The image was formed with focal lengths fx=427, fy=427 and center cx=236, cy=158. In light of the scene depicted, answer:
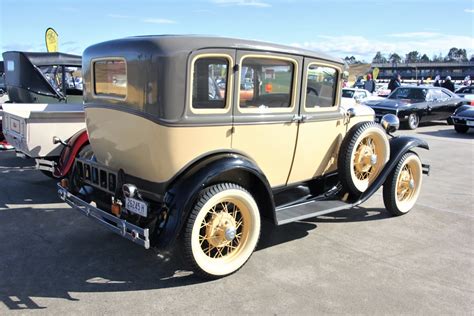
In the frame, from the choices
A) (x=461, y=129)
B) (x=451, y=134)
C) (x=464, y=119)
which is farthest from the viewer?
(x=461, y=129)

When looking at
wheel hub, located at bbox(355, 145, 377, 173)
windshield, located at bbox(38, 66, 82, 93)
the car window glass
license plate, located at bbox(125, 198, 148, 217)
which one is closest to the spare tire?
wheel hub, located at bbox(355, 145, 377, 173)

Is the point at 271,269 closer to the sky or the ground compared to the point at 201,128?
closer to the ground

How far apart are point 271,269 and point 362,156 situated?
180cm

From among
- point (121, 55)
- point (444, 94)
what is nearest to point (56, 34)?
point (121, 55)

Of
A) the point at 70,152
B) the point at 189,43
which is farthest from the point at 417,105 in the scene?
the point at 189,43

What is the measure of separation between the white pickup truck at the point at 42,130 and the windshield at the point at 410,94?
468 inches

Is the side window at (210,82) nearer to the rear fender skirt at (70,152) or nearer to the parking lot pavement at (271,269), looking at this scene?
the parking lot pavement at (271,269)

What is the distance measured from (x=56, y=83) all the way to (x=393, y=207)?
6.68 m

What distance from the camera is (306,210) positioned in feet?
13.9

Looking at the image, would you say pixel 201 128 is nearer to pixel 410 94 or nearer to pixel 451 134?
pixel 451 134

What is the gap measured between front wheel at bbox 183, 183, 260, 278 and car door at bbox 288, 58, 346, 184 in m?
0.84

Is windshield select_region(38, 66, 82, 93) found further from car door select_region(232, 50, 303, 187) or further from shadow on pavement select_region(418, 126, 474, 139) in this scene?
shadow on pavement select_region(418, 126, 474, 139)

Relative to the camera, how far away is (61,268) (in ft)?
12.1

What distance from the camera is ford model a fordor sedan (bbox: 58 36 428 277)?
130 inches
